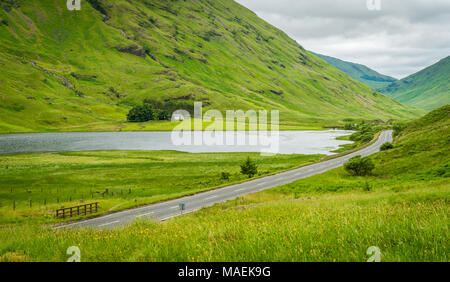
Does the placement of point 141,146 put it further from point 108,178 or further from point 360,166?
point 360,166

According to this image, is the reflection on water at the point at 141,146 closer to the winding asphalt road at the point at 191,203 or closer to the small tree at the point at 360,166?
the small tree at the point at 360,166

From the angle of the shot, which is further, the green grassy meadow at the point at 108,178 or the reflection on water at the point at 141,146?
the reflection on water at the point at 141,146

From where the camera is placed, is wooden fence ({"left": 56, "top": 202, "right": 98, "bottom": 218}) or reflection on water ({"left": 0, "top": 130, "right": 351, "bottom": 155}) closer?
wooden fence ({"left": 56, "top": 202, "right": 98, "bottom": 218})

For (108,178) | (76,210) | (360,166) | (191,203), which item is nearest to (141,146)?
(108,178)

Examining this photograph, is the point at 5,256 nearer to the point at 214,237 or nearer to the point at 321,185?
the point at 214,237

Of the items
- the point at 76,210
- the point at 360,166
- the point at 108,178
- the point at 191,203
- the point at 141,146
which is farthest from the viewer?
the point at 141,146

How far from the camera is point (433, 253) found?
182 inches

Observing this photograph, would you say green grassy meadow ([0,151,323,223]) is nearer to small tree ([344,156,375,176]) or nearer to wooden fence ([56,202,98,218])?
wooden fence ([56,202,98,218])

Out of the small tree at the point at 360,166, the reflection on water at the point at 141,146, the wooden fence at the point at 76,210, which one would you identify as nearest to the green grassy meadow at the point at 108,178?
the wooden fence at the point at 76,210

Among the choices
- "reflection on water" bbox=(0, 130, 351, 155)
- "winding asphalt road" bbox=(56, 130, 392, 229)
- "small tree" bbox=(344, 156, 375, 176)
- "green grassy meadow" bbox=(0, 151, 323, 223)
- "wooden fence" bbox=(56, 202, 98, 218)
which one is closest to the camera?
"winding asphalt road" bbox=(56, 130, 392, 229)

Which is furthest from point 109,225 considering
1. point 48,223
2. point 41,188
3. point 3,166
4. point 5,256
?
point 3,166

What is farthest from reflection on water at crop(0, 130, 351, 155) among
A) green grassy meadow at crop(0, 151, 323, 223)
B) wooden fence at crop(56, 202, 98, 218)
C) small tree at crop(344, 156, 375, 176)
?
wooden fence at crop(56, 202, 98, 218)
